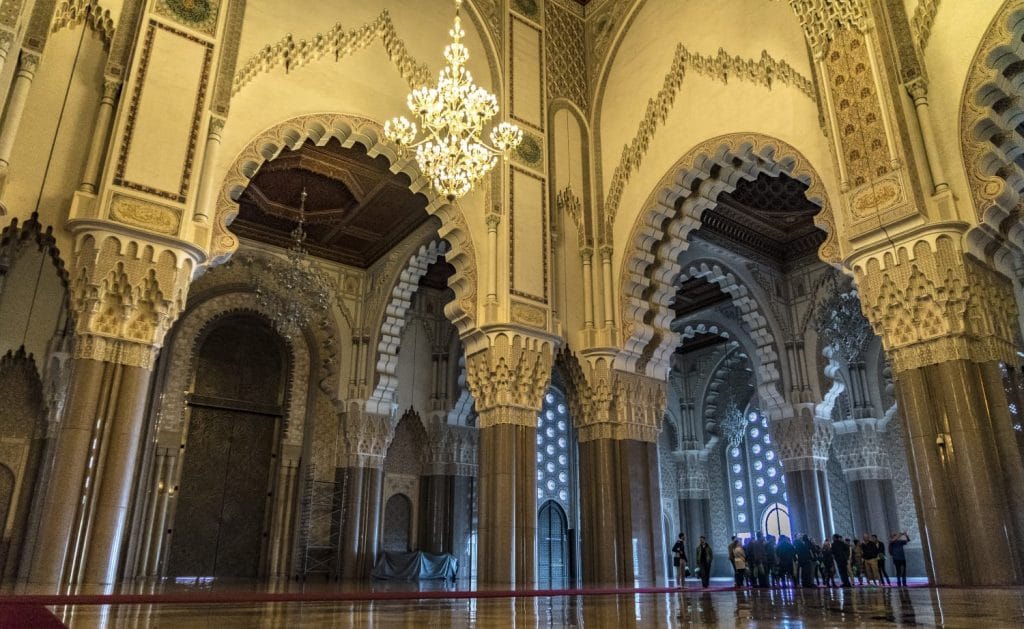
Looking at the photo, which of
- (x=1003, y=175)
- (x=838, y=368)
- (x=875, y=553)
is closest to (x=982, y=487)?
(x=1003, y=175)

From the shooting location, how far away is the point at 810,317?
Answer: 547 inches

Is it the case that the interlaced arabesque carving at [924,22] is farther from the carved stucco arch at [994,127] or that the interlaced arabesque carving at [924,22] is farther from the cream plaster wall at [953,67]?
the carved stucco arch at [994,127]

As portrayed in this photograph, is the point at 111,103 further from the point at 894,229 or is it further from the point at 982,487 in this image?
the point at 982,487

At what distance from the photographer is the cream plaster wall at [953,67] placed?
7.16 m

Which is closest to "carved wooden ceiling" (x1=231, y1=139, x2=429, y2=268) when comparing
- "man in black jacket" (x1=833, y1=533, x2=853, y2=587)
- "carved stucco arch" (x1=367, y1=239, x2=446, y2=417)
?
"carved stucco arch" (x1=367, y1=239, x2=446, y2=417)

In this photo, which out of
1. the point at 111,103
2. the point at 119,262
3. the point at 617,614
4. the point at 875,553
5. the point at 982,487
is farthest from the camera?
the point at 875,553

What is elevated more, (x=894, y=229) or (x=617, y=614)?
(x=894, y=229)

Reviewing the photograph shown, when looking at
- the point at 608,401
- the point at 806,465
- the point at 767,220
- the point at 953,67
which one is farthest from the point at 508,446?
the point at 767,220

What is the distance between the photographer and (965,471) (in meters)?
6.36

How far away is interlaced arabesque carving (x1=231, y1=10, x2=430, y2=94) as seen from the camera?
8680mm

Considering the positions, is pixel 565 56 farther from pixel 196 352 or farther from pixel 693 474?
pixel 693 474

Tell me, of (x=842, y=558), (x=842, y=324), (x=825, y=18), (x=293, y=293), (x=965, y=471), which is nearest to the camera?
(x=965, y=471)

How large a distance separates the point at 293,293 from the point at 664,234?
23.4 ft

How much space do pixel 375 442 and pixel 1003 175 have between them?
1044 centimetres
